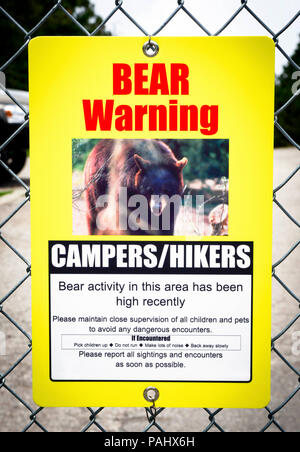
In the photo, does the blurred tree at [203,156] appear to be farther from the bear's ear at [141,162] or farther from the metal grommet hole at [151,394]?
the metal grommet hole at [151,394]

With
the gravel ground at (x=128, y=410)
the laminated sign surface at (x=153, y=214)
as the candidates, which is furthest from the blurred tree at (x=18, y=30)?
the laminated sign surface at (x=153, y=214)

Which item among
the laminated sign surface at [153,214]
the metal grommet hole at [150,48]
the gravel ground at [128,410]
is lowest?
the gravel ground at [128,410]

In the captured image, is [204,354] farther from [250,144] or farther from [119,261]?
[250,144]

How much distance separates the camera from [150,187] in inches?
41.9

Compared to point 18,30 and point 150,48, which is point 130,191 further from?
point 18,30

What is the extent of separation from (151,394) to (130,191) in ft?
1.49

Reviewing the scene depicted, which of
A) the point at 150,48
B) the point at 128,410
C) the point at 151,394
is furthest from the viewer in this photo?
the point at 128,410

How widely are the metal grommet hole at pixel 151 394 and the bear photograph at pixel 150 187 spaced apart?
35 cm

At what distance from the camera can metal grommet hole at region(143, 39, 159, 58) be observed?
3.36 feet

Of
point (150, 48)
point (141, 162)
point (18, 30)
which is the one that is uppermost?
point (18, 30)

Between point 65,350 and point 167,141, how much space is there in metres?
0.51

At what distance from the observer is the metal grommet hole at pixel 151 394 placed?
1125mm

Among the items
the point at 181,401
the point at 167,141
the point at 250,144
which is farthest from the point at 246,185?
the point at 181,401

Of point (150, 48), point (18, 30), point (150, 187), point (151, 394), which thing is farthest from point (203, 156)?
point (18, 30)
